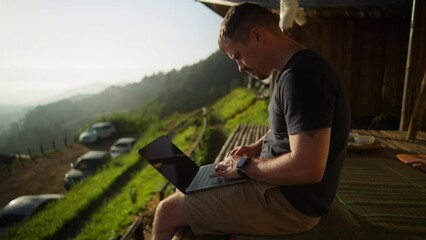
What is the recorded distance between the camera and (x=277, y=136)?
2102 mm

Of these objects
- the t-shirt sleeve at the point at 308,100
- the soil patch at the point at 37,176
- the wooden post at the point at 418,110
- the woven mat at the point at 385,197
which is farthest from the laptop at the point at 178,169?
the soil patch at the point at 37,176

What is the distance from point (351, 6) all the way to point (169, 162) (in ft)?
→ 26.6

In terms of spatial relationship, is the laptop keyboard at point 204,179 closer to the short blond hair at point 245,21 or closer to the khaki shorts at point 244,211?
the khaki shorts at point 244,211

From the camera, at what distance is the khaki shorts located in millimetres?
2127

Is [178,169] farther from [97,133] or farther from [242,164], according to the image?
[97,133]

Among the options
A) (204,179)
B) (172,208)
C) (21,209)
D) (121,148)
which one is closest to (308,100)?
(204,179)

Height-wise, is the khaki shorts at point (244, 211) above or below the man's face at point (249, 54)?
below

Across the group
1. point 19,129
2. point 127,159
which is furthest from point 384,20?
A: point 19,129

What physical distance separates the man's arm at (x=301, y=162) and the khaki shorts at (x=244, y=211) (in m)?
0.19

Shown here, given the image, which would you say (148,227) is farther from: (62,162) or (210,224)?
(62,162)

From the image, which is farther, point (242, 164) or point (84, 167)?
point (84, 167)

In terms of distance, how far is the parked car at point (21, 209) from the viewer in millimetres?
13917

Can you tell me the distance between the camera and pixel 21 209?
14961 mm

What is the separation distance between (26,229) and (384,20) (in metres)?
14.4
